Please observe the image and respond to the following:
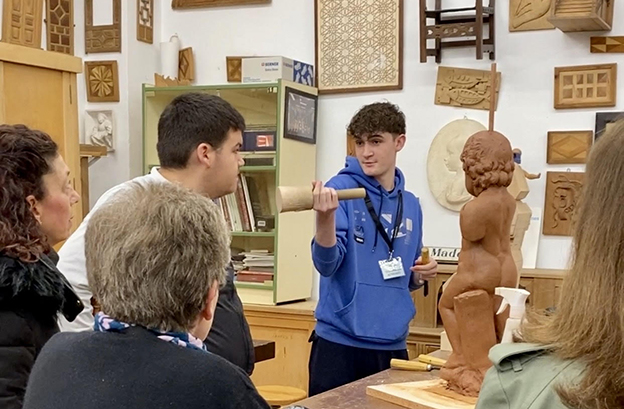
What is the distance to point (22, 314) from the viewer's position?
154 centimetres

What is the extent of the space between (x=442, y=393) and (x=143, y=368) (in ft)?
3.86

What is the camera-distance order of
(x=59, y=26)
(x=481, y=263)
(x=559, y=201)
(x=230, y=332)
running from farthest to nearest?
(x=559, y=201)
(x=59, y=26)
(x=481, y=263)
(x=230, y=332)

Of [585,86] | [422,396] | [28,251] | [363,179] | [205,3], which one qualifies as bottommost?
[422,396]

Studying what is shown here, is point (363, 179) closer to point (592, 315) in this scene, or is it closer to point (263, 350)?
point (263, 350)

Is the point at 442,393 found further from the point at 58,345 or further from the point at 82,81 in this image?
the point at 82,81

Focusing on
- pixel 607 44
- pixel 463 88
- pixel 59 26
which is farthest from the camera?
pixel 463 88

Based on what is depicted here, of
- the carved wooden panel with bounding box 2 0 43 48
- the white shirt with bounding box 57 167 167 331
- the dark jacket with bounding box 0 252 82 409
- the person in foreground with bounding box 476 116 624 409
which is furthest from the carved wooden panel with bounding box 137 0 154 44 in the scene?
the person in foreground with bounding box 476 116 624 409

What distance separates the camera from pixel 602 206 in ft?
3.26

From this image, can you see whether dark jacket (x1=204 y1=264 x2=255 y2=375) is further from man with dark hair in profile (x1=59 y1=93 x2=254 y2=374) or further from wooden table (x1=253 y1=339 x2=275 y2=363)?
wooden table (x1=253 y1=339 x2=275 y2=363)

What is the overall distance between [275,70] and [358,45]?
19.8 inches

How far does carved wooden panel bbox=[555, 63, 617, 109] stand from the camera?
3.86m

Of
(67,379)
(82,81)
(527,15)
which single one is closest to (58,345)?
(67,379)

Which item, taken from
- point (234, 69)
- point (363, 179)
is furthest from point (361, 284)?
point (234, 69)

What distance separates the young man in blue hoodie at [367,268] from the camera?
8.97ft
